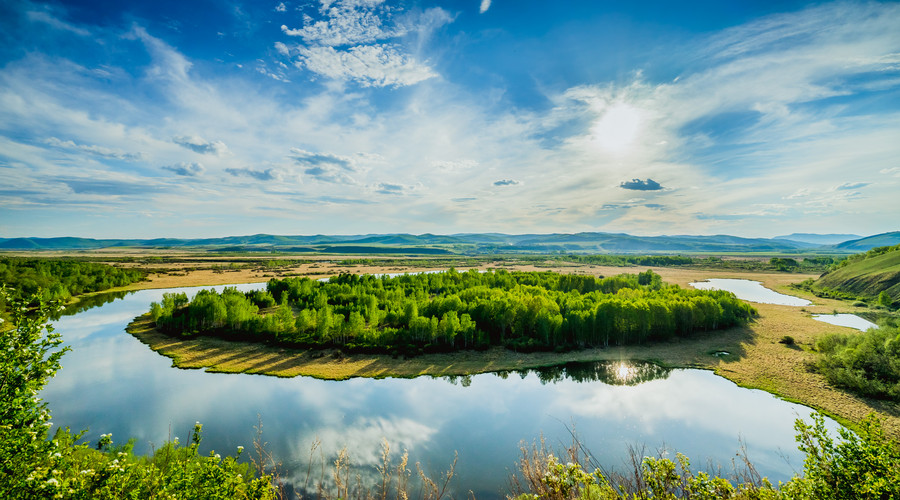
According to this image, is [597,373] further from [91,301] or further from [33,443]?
[91,301]

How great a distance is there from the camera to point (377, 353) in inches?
1684

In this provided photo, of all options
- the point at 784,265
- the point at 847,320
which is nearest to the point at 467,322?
the point at 847,320

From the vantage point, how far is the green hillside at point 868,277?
77938 mm

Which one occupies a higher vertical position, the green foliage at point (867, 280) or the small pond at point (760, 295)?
the green foliage at point (867, 280)

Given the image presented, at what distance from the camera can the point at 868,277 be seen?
280ft

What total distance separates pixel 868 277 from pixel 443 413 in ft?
377

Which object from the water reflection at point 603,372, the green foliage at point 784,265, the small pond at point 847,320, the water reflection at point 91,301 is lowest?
the water reflection at point 603,372

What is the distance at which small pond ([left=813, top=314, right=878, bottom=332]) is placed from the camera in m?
58.7

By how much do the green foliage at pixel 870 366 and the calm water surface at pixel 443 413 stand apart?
6.98 meters

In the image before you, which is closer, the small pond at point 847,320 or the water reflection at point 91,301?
the small pond at point 847,320

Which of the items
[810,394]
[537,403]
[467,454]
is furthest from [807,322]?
[467,454]

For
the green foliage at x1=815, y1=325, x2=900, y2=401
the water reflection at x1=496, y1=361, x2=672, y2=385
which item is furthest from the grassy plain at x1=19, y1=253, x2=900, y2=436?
the green foliage at x1=815, y1=325, x2=900, y2=401

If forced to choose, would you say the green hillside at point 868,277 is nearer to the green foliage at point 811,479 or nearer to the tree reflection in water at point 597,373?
the tree reflection in water at point 597,373

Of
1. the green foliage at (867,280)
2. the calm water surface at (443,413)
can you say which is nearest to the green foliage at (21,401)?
the calm water surface at (443,413)
